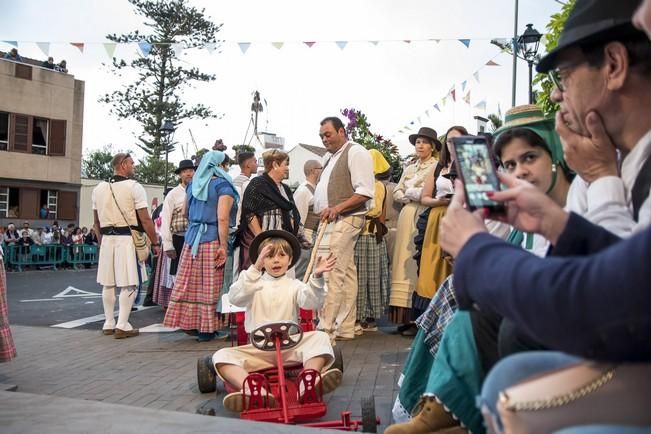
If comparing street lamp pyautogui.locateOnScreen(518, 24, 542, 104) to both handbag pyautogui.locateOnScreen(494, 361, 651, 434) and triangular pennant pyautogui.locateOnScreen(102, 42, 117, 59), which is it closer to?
triangular pennant pyautogui.locateOnScreen(102, 42, 117, 59)

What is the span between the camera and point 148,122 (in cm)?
3962

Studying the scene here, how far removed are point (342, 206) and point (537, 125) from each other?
379cm

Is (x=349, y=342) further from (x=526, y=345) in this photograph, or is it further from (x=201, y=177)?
(x=526, y=345)

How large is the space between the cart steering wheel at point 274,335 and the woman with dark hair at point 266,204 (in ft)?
8.66

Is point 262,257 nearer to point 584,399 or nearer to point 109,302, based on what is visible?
point 584,399

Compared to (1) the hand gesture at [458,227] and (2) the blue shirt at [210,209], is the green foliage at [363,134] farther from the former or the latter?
(1) the hand gesture at [458,227]

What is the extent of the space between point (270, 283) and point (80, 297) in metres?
Result: 8.96

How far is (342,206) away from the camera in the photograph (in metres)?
6.35

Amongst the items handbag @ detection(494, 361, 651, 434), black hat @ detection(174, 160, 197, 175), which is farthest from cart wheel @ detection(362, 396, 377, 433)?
black hat @ detection(174, 160, 197, 175)

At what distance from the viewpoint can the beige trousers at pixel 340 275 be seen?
6484 millimetres

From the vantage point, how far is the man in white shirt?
7711mm

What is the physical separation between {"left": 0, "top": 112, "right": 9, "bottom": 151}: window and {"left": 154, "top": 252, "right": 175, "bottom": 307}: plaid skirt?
24570mm

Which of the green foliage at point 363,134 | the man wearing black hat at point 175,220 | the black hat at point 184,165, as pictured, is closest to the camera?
the man wearing black hat at point 175,220

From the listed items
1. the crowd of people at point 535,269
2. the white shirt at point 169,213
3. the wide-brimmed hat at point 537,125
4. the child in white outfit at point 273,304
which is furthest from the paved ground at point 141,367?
the wide-brimmed hat at point 537,125
